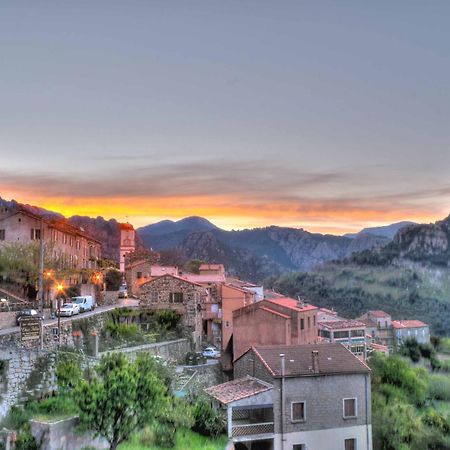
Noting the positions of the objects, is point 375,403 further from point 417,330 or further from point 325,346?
point 417,330

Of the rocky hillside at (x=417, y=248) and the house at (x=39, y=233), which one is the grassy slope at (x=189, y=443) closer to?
the house at (x=39, y=233)

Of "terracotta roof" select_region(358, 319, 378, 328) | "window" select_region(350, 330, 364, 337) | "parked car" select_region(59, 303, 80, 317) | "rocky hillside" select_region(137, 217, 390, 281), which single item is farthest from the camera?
"rocky hillside" select_region(137, 217, 390, 281)

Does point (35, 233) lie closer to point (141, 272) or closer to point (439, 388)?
point (141, 272)

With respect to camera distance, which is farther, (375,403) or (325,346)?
(375,403)

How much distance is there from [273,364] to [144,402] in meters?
10.2

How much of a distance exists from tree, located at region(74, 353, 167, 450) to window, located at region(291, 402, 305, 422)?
9.35 m

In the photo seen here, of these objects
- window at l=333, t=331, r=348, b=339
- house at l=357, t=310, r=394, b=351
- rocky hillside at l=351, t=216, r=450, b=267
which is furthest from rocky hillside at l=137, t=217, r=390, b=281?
window at l=333, t=331, r=348, b=339

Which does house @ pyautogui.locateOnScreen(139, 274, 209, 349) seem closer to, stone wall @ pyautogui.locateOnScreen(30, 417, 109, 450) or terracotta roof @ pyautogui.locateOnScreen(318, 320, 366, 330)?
stone wall @ pyautogui.locateOnScreen(30, 417, 109, 450)

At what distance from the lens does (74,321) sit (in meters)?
29.9

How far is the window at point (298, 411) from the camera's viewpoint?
88.8 feet

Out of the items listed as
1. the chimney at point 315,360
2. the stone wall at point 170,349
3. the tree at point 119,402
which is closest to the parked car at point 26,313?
the stone wall at point 170,349

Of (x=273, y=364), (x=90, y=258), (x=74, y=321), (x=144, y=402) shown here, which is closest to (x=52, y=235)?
(x=90, y=258)

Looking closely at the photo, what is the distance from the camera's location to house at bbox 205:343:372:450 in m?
26.7

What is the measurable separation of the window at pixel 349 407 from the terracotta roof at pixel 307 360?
1313mm
